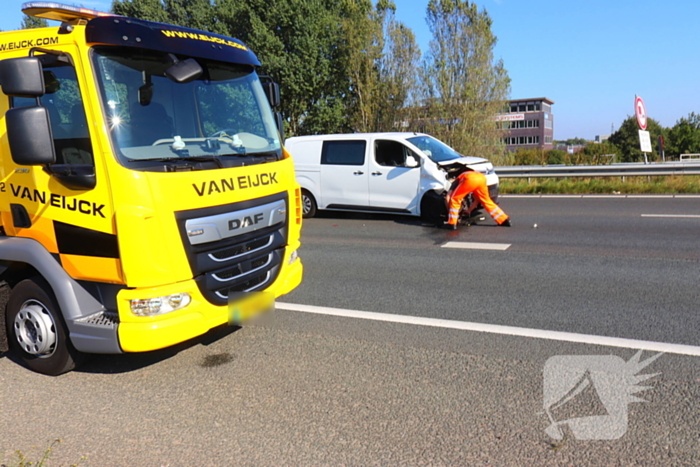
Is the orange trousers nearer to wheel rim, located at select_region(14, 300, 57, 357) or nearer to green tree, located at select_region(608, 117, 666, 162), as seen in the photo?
wheel rim, located at select_region(14, 300, 57, 357)

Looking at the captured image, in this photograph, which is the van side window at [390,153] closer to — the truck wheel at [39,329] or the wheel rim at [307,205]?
the wheel rim at [307,205]

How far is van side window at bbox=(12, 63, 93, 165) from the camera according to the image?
389 cm

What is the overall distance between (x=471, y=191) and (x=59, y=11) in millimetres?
7509

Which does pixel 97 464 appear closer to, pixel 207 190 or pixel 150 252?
pixel 150 252

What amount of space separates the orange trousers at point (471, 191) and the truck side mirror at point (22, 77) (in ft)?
25.6

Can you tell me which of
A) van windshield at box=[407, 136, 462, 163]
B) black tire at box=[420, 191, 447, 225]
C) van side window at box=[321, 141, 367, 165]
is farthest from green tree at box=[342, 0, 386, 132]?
black tire at box=[420, 191, 447, 225]

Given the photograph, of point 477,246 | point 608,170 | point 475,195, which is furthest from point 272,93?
point 608,170

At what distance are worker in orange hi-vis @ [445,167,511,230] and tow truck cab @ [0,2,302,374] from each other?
6326 mm

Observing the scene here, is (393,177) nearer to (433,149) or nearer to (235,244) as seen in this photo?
(433,149)

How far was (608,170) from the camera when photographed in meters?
16.2

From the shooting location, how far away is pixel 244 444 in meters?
3.29

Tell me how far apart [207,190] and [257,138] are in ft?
3.13

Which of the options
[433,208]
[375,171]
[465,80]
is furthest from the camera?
[465,80]

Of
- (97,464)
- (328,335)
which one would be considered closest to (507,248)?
(328,335)
